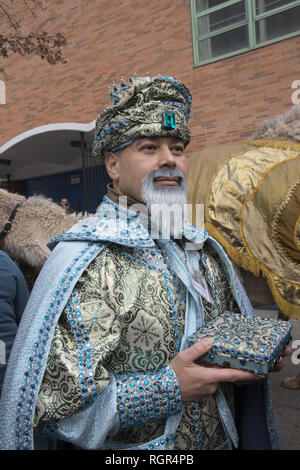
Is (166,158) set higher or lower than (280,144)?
lower

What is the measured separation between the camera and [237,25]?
6.82 m

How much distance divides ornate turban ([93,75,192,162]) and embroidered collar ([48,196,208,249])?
25 cm

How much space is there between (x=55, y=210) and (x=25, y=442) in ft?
6.62

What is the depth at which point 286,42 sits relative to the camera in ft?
20.8

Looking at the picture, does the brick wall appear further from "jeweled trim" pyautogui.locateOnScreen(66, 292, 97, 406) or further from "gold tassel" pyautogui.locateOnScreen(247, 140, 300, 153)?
"jeweled trim" pyautogui.locateOnScreen(66, 292, 97, 406)

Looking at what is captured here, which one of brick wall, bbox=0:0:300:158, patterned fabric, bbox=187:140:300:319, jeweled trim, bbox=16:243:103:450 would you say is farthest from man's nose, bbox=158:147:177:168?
brick wall, bbox=0:0:300:158

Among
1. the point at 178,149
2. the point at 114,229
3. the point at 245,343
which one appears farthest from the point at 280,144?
the point at 245,343

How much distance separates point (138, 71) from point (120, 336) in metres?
7.94

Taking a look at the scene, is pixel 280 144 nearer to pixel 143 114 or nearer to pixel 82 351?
pixel 143 114

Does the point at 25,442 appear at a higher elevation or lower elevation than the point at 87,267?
lower

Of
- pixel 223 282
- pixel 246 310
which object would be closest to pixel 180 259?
pixel 223 282

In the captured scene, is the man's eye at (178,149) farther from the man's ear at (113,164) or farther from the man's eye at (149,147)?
the man's ear at (113,164)

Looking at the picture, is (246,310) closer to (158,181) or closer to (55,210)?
(158,181)

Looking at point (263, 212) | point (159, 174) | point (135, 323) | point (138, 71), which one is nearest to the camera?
point (135, 323)
